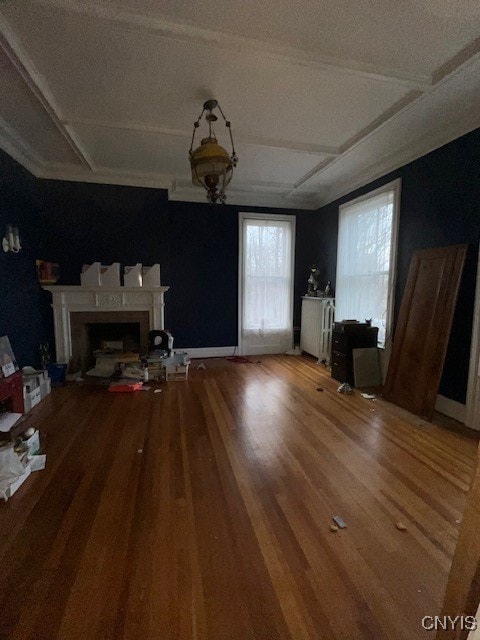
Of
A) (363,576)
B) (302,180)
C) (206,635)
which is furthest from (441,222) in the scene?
(206,635)

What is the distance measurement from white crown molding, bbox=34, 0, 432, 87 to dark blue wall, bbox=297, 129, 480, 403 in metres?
0.96

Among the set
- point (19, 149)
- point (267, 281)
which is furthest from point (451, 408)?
point (19, 149)

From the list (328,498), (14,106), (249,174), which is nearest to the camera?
(328,498)

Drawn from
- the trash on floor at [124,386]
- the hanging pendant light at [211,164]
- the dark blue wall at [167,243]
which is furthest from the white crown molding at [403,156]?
the trash on floor at [124,386]

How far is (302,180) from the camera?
4.31 metres

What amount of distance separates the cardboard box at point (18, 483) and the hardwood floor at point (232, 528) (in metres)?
0.06

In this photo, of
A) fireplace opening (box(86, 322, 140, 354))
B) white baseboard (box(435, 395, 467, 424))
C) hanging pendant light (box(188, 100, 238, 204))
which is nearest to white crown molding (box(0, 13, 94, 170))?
hanging pendant light (box(188, 100, 238, 204))

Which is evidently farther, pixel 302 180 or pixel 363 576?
pixel 302 180

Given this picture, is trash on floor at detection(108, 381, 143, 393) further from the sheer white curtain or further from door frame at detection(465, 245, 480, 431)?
door frame at detection(465, 245, 480, 431)

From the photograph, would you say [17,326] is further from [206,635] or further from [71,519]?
[206,635]

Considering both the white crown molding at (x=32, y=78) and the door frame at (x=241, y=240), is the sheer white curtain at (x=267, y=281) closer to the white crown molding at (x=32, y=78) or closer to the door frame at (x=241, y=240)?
the door frame at (x=241, y=240)

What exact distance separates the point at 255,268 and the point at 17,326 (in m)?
3.43

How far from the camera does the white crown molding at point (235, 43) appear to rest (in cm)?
162

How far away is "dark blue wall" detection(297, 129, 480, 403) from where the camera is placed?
2676mm
